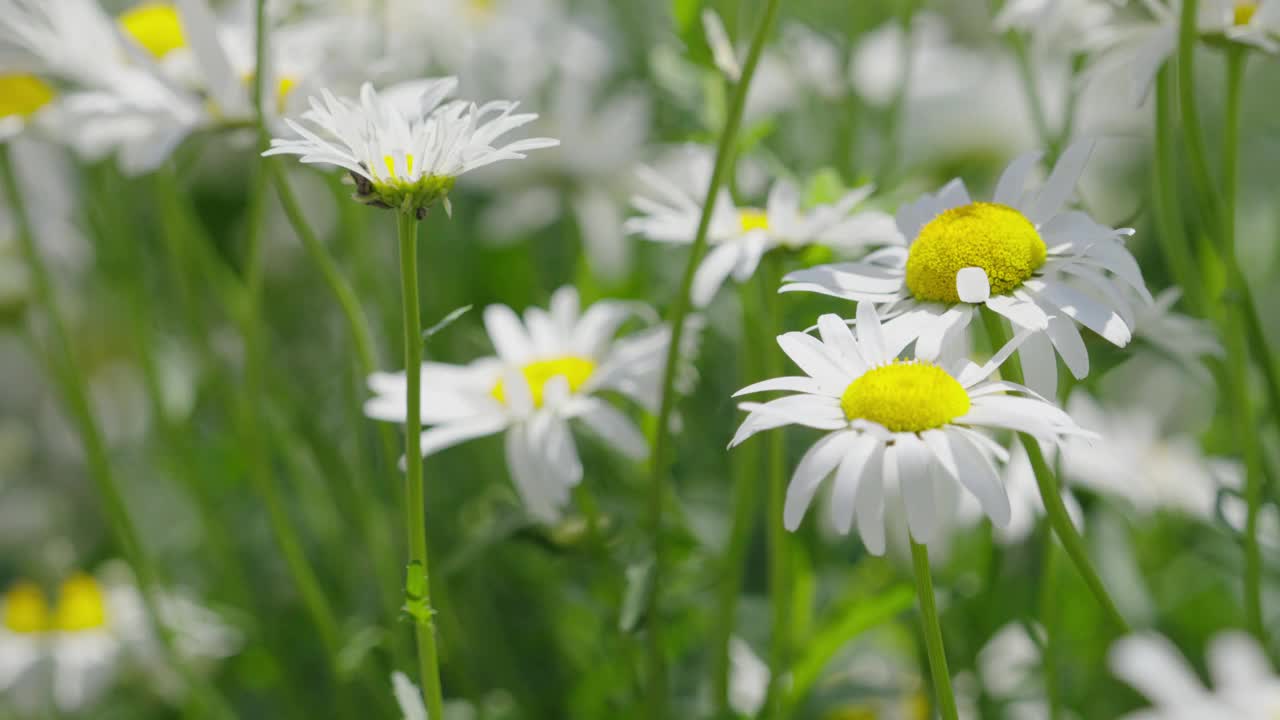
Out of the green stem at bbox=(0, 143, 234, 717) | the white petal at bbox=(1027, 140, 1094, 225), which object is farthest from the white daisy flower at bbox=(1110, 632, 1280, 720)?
the green stem at bbox=(0, 143, 234, 717)

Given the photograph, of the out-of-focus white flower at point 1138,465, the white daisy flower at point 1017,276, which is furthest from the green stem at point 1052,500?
the out-of-focus white flower at point 1138,465

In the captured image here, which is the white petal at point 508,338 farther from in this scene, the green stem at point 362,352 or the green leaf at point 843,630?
the green leaf at point 843,630

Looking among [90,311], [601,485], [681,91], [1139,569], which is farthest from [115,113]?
[90,311]

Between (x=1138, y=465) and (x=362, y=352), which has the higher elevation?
(x=362, y=352)

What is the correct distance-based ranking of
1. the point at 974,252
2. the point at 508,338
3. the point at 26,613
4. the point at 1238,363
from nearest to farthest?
the point at 974,252 < the point at 1238,363 < the point at 508,338 < the point at 26,613

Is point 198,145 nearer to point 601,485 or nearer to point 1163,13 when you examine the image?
point 601,485

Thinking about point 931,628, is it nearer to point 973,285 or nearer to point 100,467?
point 973,285

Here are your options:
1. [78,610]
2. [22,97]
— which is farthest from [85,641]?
[22,97]
